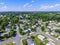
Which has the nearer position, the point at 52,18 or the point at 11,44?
the point at 11,44

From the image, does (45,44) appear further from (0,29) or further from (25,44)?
(0,29)

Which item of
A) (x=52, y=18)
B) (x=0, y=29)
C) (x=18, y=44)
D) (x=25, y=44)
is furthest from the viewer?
(x=52, y=18)

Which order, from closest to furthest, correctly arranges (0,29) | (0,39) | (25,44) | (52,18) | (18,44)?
1. (25,44)
2. (18,44)
3. (0,39)
4. (0,29)
5. (52,18)

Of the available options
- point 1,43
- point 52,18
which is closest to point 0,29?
point 1,43

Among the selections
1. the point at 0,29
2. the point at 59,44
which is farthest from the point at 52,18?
the point at 59,44

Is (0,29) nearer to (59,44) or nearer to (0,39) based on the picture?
(0,39)

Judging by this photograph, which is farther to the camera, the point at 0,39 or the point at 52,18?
the point at 52,18

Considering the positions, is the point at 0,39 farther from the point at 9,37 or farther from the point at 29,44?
the point at 29,44

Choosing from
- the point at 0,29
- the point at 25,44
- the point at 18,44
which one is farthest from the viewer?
the point at 0,29
